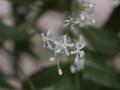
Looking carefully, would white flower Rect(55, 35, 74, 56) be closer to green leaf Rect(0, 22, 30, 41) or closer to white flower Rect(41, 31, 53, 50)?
white flower Rect(41, 31, 53, 50)

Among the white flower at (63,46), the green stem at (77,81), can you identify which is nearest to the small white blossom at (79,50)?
the white flower at (63,46)

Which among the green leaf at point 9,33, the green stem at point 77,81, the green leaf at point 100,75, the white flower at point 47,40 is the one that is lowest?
the green leaf at point 100,75

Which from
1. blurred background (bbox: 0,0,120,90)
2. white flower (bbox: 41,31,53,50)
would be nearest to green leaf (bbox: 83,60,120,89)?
blurred background (bbox: 0,0,120,90)

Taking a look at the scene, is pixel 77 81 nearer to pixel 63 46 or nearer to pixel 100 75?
pixel 100 75

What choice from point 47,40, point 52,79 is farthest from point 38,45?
point 47,40

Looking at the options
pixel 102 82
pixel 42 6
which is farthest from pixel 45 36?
pixel 42 6

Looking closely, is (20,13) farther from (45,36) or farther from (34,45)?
(45,36)

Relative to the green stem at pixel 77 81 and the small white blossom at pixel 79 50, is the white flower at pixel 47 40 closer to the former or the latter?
the small white blossom at pixel 79 50
